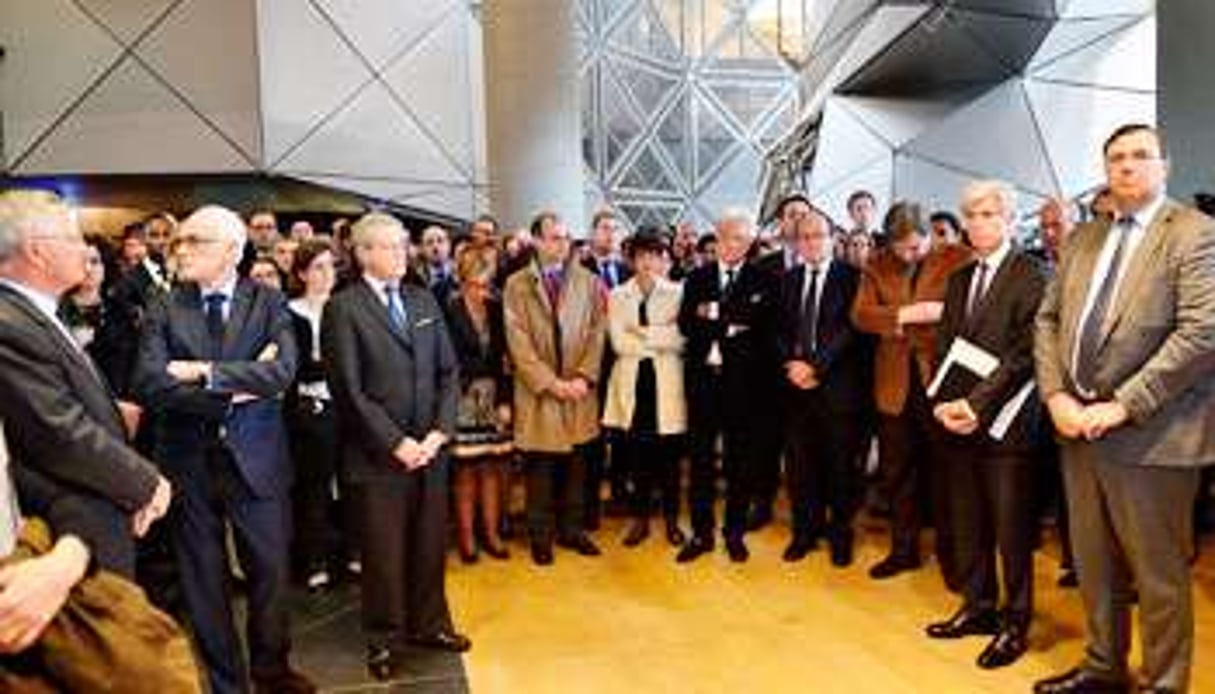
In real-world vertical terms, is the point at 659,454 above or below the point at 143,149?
below

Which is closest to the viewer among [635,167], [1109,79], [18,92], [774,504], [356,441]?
[356,441]

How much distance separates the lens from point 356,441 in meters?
4.31

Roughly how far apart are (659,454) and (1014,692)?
2.43m

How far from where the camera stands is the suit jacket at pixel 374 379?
4227 mm

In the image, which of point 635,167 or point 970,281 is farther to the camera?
point 635,167

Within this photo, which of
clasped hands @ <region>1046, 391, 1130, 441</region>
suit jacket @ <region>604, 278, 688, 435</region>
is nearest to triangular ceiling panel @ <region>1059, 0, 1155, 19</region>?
suit jacket @ <region>604, 278, 688, 435</region>

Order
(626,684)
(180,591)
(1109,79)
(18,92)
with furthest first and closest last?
1. (18,92)
2. (1109,79)
3. (626,684)
4. (180,591)

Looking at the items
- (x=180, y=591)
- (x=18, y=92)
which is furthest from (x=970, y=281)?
(x=18, y=92)

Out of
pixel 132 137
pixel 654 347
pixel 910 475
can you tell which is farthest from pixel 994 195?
pixel 132 137

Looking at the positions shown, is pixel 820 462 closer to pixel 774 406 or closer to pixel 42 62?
pixel 774 406

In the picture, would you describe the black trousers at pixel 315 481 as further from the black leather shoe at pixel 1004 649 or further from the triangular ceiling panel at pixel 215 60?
the triangular ceiling panel at pixel 215 60

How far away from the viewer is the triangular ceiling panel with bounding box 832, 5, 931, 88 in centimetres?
831

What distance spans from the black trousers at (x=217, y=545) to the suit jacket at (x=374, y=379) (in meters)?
0.50

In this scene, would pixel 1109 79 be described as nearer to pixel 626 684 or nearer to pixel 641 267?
pixel 641 267
